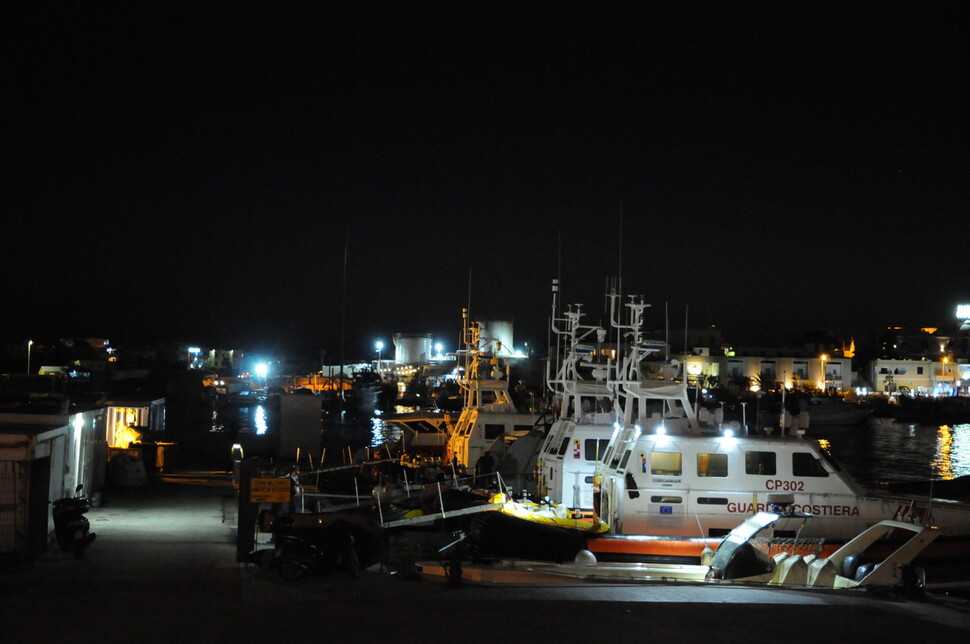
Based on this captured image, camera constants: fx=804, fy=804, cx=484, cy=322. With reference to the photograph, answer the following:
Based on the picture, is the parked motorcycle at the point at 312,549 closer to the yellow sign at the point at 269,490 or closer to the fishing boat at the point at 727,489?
the yellow sign at the point at 269,490

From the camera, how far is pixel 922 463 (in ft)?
143

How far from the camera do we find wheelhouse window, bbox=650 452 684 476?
540 inches

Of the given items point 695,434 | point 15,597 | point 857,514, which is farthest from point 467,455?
point 15,597

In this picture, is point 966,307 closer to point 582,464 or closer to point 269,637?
point 582,464

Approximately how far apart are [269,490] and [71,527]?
8.32 feet

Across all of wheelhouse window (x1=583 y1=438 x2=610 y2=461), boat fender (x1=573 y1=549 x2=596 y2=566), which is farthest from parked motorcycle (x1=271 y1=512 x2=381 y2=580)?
wheelhouse window (x1=583 y1=438 x2=610 y2=461)

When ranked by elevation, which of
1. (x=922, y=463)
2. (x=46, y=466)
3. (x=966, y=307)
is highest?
(x=966, y=307)

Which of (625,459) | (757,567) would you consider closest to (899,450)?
(625,459)

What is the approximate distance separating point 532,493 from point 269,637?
1116 centimetres

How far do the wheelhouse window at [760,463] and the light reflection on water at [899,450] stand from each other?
2015 cm

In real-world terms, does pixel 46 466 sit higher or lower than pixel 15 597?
higher

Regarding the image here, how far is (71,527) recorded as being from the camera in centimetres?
990

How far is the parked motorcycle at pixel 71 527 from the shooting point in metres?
9.91

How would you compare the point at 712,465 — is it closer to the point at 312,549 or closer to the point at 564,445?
the point at 564,445
